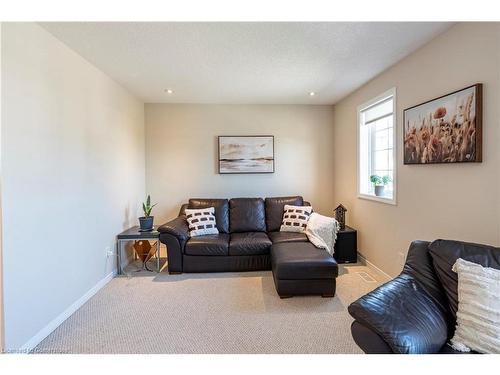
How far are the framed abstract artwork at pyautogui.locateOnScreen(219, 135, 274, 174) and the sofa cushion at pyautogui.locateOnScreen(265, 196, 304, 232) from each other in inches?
23.2

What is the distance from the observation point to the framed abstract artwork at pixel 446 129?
1.79 meters

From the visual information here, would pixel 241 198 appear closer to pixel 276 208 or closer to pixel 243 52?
pixel 276 208

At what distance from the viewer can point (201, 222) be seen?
3.60 m

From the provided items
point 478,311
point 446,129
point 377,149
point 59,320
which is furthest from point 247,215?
point 478,311

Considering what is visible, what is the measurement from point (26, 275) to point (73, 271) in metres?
0.57

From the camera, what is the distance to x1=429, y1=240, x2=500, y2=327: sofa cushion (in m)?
1.39

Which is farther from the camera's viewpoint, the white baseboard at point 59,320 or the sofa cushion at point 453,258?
the white baseboard at point 59,320

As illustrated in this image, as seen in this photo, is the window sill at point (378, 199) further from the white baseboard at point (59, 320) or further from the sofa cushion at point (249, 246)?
the white baseboard at point (59, 320)

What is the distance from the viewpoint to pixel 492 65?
169 centimetres

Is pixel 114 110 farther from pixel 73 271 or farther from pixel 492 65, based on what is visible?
pixel 492 65

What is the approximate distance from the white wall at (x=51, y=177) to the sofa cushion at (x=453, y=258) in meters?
2.78

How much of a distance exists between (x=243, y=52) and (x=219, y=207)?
2.25 meters

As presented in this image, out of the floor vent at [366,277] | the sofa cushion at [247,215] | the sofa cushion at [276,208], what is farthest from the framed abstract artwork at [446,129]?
the sofa cushion at [247,215]
